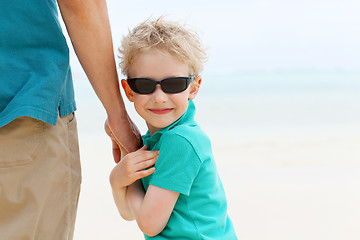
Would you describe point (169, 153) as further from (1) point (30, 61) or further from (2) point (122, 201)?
(1) point (30, 61)

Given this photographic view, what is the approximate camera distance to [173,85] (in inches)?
70.5

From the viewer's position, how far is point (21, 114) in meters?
1.50

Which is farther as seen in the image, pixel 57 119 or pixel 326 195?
pixel 326 195

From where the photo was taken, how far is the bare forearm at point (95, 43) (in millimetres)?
→ 1697

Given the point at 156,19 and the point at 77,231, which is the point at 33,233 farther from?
the point at 77,231

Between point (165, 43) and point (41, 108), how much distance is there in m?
0.52

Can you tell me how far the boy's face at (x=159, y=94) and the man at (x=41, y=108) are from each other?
139mm

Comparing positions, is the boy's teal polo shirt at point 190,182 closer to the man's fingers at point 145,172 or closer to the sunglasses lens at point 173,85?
the man's fingers at point 145,172

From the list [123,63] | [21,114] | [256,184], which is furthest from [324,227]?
[21,114]

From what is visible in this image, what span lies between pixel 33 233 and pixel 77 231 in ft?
8.79

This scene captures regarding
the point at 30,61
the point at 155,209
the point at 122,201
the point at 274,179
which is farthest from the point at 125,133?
the point at 274,179

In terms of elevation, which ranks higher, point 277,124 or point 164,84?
point 164,84

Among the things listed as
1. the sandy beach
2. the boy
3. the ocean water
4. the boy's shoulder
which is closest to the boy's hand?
the boy

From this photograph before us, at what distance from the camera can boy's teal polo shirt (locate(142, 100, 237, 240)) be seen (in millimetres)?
1676
